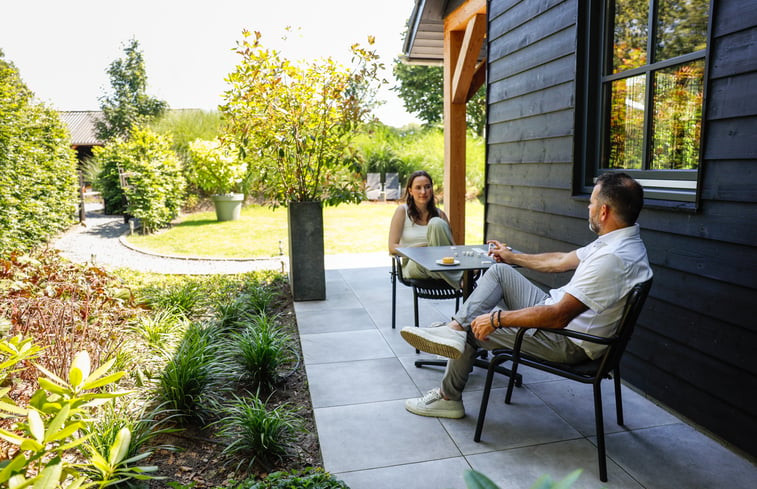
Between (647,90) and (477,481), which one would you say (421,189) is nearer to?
(647,90)

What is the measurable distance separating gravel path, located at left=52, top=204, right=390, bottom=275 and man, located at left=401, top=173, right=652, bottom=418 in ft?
13.5

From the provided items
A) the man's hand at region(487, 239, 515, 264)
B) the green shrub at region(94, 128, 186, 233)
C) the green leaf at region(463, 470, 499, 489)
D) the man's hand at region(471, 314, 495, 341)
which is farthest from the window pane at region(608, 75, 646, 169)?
the green shrub at region(94, 128, 186, 233)

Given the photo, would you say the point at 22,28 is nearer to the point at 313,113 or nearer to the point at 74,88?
the point at 74,88

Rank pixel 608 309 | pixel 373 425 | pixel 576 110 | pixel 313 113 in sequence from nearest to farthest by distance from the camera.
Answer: pixel 608 309
pixel 373 425
pixel 576 110
pixel 313 113

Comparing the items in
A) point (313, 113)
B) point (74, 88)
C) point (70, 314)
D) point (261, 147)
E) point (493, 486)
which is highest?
point (74, 88)

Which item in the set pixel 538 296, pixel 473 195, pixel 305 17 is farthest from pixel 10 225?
pixel 305 17

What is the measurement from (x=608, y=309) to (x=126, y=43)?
123 feet

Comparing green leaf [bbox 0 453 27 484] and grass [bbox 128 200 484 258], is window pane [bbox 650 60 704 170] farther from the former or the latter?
grass [bbox 128 200 484 258]

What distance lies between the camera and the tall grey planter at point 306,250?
5.07 m

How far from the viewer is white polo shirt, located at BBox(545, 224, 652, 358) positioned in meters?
2.15

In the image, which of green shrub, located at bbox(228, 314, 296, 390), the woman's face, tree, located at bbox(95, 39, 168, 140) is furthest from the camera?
tree, located at bbox(95, 39, 168, 140)

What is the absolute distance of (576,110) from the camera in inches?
138

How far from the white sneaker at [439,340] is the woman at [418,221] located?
137 cm

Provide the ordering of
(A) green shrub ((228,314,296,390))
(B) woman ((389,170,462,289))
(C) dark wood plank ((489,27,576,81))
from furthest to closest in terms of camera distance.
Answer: (B) woman ((389,170,462,289))
(C) dark wood plank ((489,27,576,81))
(A) green shrub ((228,314,296,390))
